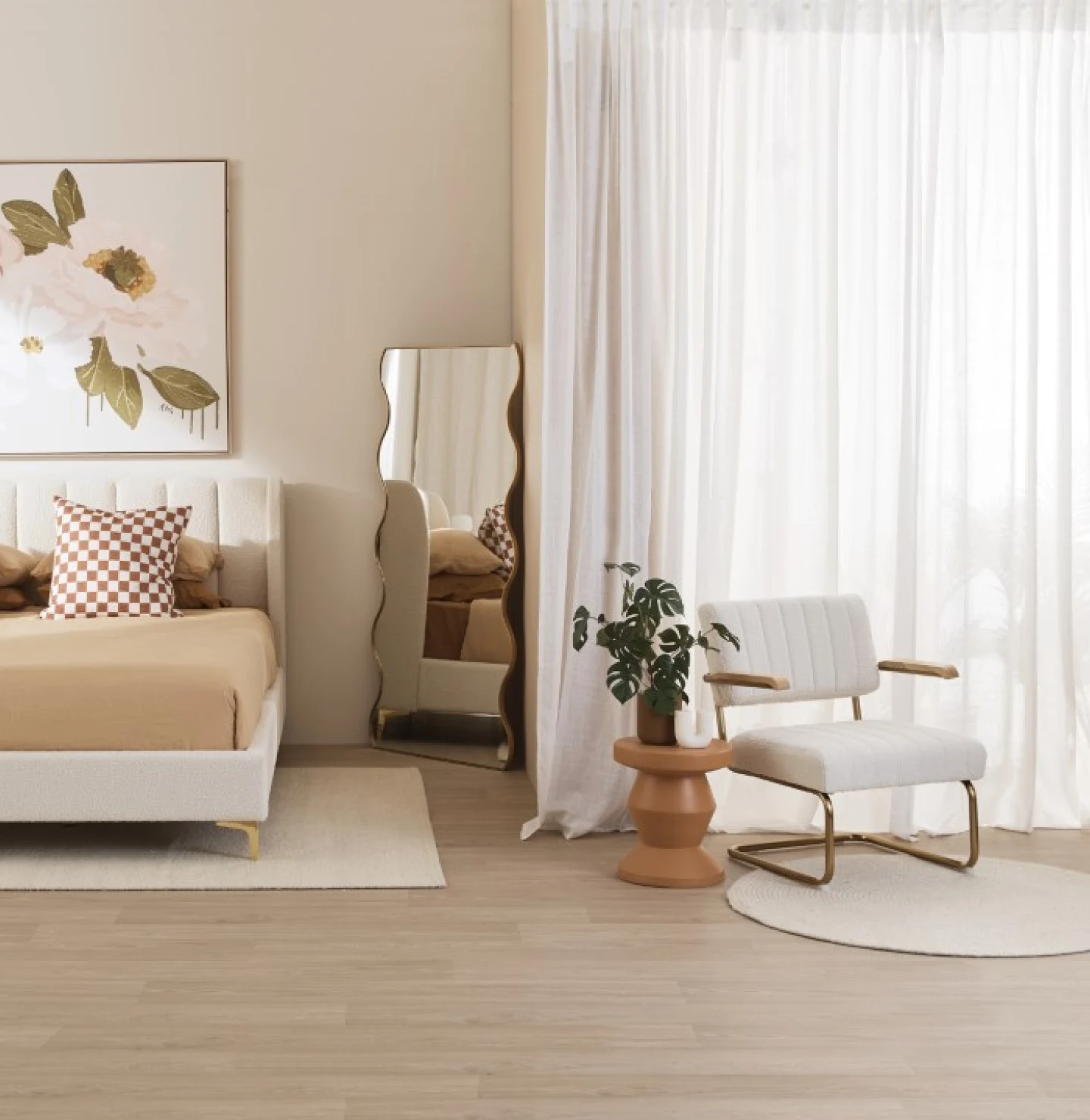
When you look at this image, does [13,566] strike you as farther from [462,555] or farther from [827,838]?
[827,838]

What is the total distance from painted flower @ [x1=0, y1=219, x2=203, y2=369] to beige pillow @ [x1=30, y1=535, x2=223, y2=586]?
0.80 meters

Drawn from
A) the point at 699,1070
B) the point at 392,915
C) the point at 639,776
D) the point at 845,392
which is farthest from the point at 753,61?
the point at 699,1070

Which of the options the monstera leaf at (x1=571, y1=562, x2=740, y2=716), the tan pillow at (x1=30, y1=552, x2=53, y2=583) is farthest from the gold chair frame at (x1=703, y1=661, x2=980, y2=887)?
the tan pillow at (x1=30, y1=552, x2=53, y2=583)

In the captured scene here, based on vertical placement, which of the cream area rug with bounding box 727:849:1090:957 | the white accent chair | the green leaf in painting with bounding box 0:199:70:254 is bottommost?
the cream area rug with bounding box 727:849:1090:957

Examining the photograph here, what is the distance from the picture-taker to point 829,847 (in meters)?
3.83

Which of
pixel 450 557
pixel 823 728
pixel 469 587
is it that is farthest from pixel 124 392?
pixel 823 728

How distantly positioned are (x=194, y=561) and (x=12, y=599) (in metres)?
0.67

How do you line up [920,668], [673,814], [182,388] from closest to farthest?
[673,814]
[920,668]
[182,388]

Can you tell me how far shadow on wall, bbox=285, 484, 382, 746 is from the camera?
6.04 metres

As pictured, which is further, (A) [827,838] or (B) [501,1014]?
(A) [827,838]

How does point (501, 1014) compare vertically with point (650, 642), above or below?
below

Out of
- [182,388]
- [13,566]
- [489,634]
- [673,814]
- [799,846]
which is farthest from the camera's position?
[182,388]

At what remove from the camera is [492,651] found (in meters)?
5.69

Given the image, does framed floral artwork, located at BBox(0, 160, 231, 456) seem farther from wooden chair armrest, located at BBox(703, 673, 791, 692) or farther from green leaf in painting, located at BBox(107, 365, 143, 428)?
wooden chair armrest, located at BBox(703, 673, 791, 692)
